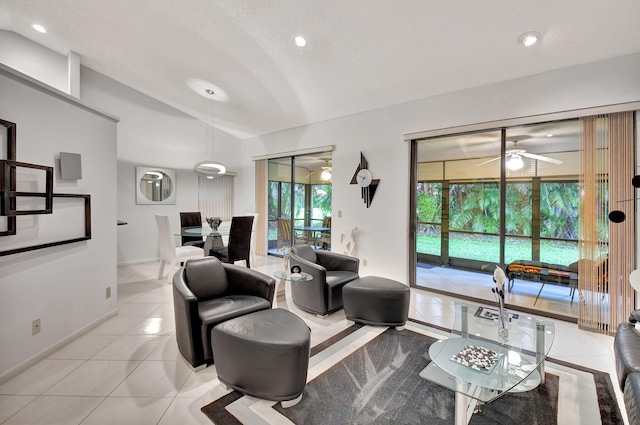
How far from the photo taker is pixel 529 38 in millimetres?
2723

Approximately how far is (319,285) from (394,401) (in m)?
1.41

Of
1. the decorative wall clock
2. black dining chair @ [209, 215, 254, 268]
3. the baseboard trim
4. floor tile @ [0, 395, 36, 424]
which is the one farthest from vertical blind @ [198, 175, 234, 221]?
floor tile @ [0, 395, 36, 424]

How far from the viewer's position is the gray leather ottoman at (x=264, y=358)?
1785 mm

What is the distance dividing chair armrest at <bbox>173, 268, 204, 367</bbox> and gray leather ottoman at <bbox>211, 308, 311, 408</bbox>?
0.75ft

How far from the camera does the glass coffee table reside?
157cm

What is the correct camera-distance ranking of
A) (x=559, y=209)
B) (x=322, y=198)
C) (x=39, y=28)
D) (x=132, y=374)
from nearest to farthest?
(x=132, y=374) < (x=559, y=209) < (x=39, y=28) < (x=322, y=198)

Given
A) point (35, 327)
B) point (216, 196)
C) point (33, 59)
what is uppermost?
point (33, 59)

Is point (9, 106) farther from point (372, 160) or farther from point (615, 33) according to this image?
point (615, 33)

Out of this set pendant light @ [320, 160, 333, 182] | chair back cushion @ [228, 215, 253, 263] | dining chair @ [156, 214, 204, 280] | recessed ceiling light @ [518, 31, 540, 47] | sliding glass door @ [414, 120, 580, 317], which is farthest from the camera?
pendant light @ [320, 160, 333, 182]

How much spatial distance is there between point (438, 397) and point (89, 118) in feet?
12.5

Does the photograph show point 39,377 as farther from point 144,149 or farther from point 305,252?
point 144,149

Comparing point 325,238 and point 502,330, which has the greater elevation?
point 325,238

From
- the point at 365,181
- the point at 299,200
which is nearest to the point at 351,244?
the point at 365,181

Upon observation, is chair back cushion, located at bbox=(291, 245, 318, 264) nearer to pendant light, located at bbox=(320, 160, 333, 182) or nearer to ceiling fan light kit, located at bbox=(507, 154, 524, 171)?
pendant light, located at bbox=(320, 160, 333, 182)
